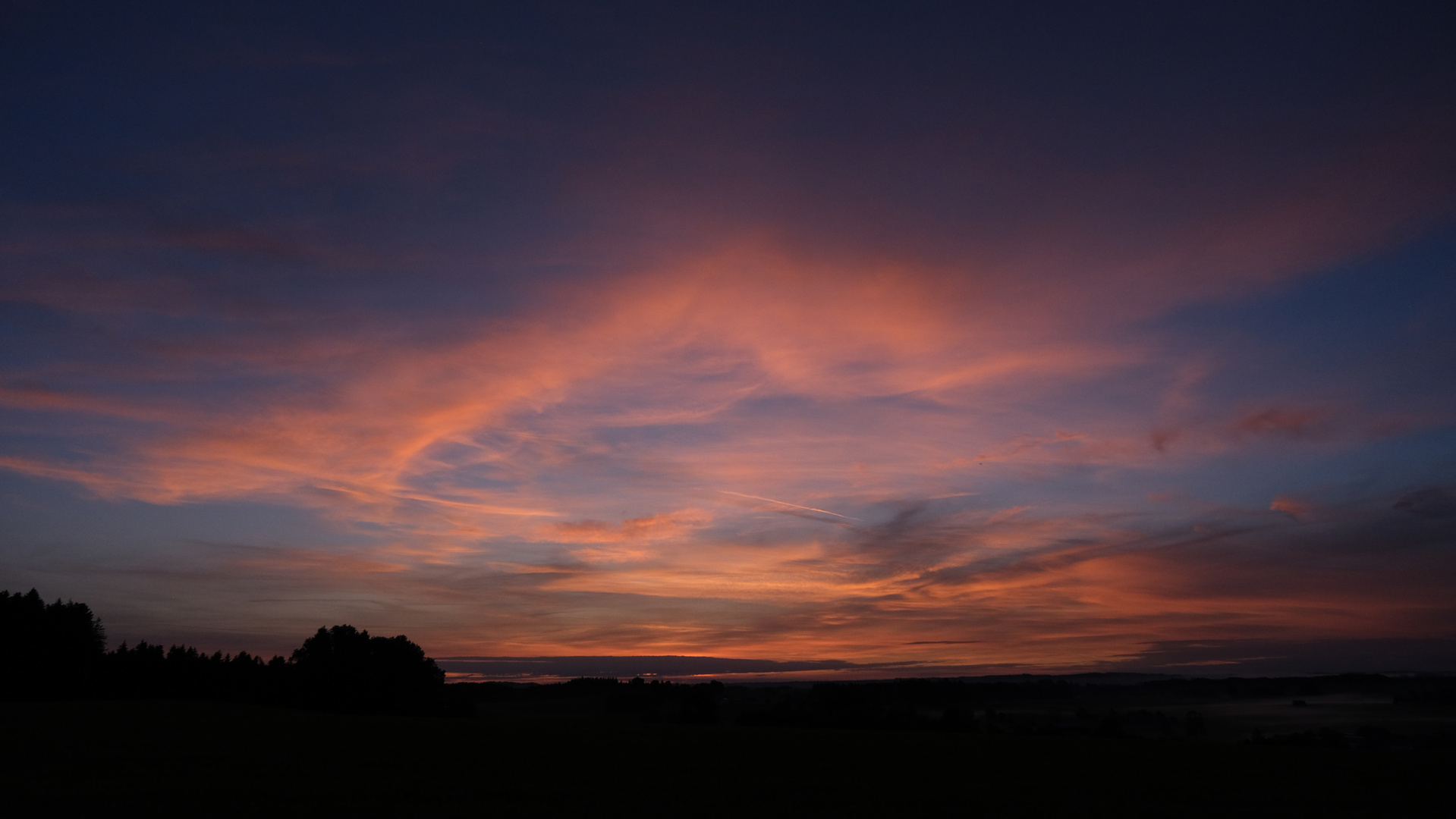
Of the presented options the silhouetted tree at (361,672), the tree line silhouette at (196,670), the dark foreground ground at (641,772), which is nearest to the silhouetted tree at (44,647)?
the tree line silhouette at (196,670)

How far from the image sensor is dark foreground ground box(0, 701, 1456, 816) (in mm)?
27639

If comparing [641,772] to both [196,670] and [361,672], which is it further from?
[196,670]

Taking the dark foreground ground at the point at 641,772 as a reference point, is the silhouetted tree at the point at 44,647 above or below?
above

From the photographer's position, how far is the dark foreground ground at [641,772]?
1088 inches

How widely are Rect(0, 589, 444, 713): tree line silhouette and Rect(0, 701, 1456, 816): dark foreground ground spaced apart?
47.0 meters

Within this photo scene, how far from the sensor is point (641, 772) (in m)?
35.9

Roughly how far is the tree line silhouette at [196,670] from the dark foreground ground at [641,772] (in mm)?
47044

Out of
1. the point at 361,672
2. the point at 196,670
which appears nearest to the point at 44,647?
the point at 196,670

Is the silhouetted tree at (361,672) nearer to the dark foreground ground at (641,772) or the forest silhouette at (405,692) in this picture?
the forest silhouette at (405,692)

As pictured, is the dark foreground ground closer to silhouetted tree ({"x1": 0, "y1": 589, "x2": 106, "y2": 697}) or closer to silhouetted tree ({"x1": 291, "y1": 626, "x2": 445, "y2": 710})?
silhouetted tree ({"x1": 0, "y1": 589, "x2": 106, "y2": 697})

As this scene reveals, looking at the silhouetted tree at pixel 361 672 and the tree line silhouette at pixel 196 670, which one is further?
the silhouetted tree at pixel 361 672

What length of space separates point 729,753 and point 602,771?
32.3 feet

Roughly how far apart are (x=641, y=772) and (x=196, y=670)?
98478 millimetres

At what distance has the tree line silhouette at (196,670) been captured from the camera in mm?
91375
